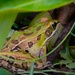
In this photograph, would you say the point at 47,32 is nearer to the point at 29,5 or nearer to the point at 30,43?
the point at 30,43

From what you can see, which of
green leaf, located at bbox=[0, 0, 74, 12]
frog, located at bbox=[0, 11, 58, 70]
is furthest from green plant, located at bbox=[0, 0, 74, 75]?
frog, located at bbox=[0, 11, 58, 70]

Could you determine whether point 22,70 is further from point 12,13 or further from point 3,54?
point 12,13

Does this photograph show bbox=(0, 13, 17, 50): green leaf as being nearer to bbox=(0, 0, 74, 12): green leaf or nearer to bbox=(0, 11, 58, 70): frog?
bbox=(0, 0, 74, 12): green leaf

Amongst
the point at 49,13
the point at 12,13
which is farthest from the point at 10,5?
the point at 49,13

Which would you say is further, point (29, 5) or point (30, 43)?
point (30, 43)

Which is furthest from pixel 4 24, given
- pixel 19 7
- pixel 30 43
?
pixel 30 43

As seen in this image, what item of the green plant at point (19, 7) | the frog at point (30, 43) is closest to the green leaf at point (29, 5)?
the green plant at point (19, 7)
